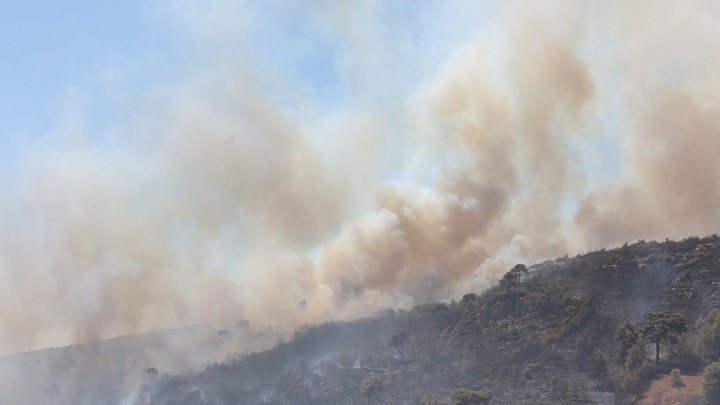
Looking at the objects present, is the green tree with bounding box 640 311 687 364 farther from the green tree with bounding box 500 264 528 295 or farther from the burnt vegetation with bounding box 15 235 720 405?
the green tree with bounding box 500 264 528 295

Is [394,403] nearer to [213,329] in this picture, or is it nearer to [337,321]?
[337,321]

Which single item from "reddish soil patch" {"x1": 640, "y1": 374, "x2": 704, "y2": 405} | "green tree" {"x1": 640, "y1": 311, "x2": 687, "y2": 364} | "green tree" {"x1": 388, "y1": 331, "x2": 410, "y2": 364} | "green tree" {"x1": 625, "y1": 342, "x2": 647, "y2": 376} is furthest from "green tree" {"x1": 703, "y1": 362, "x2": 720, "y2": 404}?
"green tree" {"x1": 388, "y1": 331, "x2": 410, "y2": 364}

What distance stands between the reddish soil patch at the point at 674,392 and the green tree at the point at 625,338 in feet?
21.8

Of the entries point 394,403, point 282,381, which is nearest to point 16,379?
point 282,381

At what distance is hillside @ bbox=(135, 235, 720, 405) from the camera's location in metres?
96.4

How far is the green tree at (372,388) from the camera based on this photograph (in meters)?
105

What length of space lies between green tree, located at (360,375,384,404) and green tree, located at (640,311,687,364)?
3796cm

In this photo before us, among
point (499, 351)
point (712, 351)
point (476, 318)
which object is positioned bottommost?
point (712, 351)

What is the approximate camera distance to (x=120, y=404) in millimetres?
134875

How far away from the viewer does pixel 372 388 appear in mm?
105312

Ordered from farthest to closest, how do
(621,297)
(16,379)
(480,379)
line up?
(16,379) < (621,297) < (480,379)

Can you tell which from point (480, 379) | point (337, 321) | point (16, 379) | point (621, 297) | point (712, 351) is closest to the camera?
point (712, 351)

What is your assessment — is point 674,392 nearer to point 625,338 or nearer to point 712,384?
point 712,384

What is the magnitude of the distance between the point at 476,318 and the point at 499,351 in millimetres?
13496
